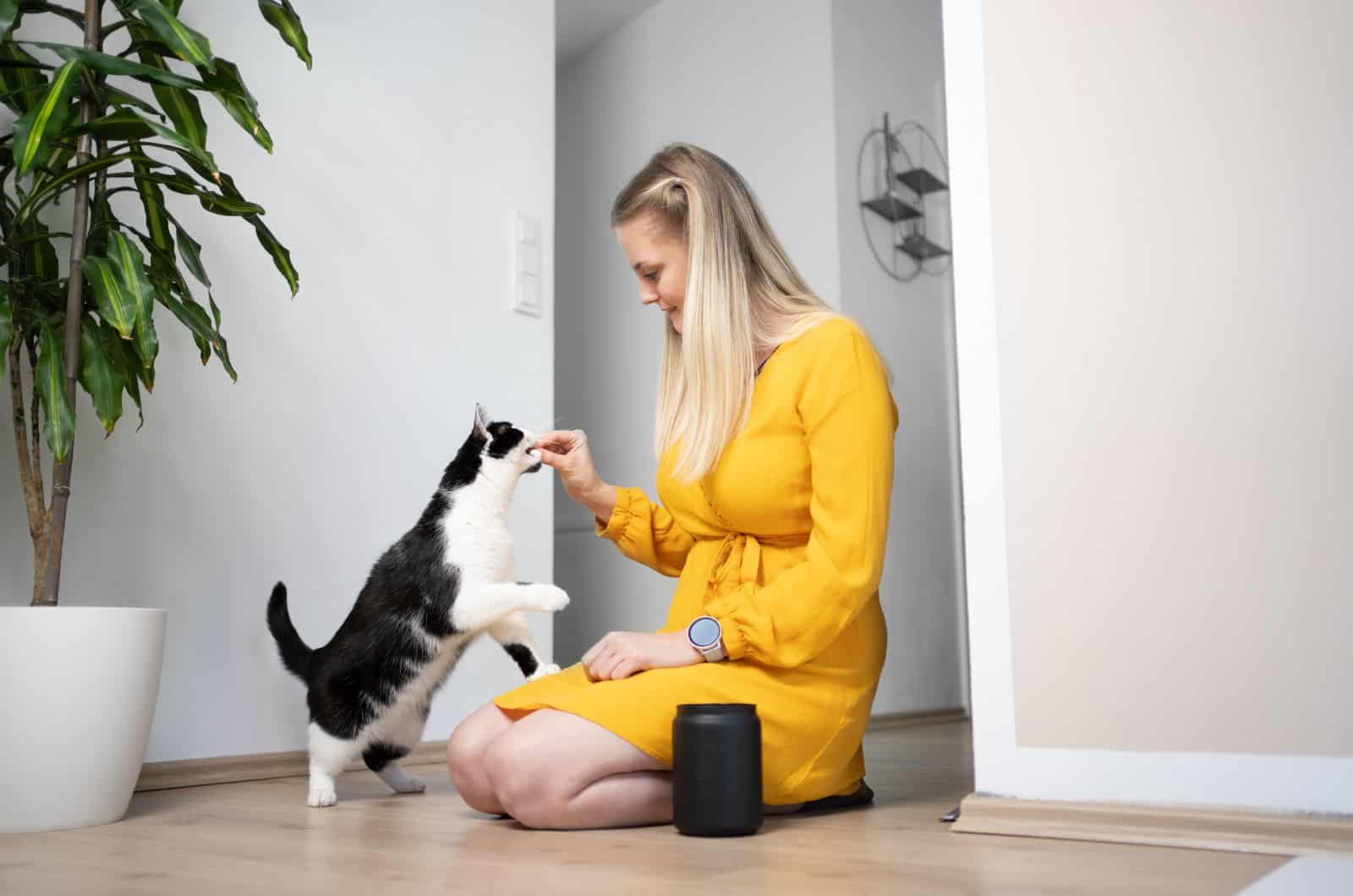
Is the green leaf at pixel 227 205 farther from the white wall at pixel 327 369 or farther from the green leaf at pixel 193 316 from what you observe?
the white wall at pixel 327 369

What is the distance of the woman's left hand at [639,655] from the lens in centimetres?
158

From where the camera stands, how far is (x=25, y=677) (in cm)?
160

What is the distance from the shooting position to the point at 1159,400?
1449 millimetres

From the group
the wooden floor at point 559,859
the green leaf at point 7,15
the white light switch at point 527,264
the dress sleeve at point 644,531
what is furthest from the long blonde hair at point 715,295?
the white light switch at point 527,264

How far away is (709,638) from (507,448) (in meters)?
0.59

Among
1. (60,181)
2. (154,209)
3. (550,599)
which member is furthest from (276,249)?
(550,599)

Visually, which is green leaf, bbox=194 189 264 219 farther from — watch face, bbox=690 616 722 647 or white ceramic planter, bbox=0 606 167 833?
watch face, bbox=690 616 722 647

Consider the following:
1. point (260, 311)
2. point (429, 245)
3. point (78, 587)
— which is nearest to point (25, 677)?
point (78, 587)

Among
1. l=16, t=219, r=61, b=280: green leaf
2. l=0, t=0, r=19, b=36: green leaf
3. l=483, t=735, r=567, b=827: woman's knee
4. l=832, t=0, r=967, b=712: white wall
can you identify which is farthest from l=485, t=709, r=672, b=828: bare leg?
l=832, t=0, r=967, b=712: white wall

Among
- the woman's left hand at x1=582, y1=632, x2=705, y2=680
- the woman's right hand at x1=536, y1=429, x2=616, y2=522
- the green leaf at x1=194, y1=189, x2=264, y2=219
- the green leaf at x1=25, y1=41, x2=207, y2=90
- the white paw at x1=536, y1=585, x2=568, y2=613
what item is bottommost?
the woman's left hand at x1=582, y1=632, x2=705, y2=680

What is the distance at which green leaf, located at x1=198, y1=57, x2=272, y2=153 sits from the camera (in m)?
1.78

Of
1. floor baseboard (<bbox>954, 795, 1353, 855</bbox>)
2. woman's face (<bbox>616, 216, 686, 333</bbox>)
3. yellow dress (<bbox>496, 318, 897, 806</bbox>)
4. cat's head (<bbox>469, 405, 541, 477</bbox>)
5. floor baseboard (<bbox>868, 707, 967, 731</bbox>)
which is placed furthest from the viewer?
floor baseboard (<bbox>868, 707, 967, 731</bbox>)

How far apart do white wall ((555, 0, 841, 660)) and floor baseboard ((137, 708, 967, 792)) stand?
128 centimetres

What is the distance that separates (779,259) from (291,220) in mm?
1239
